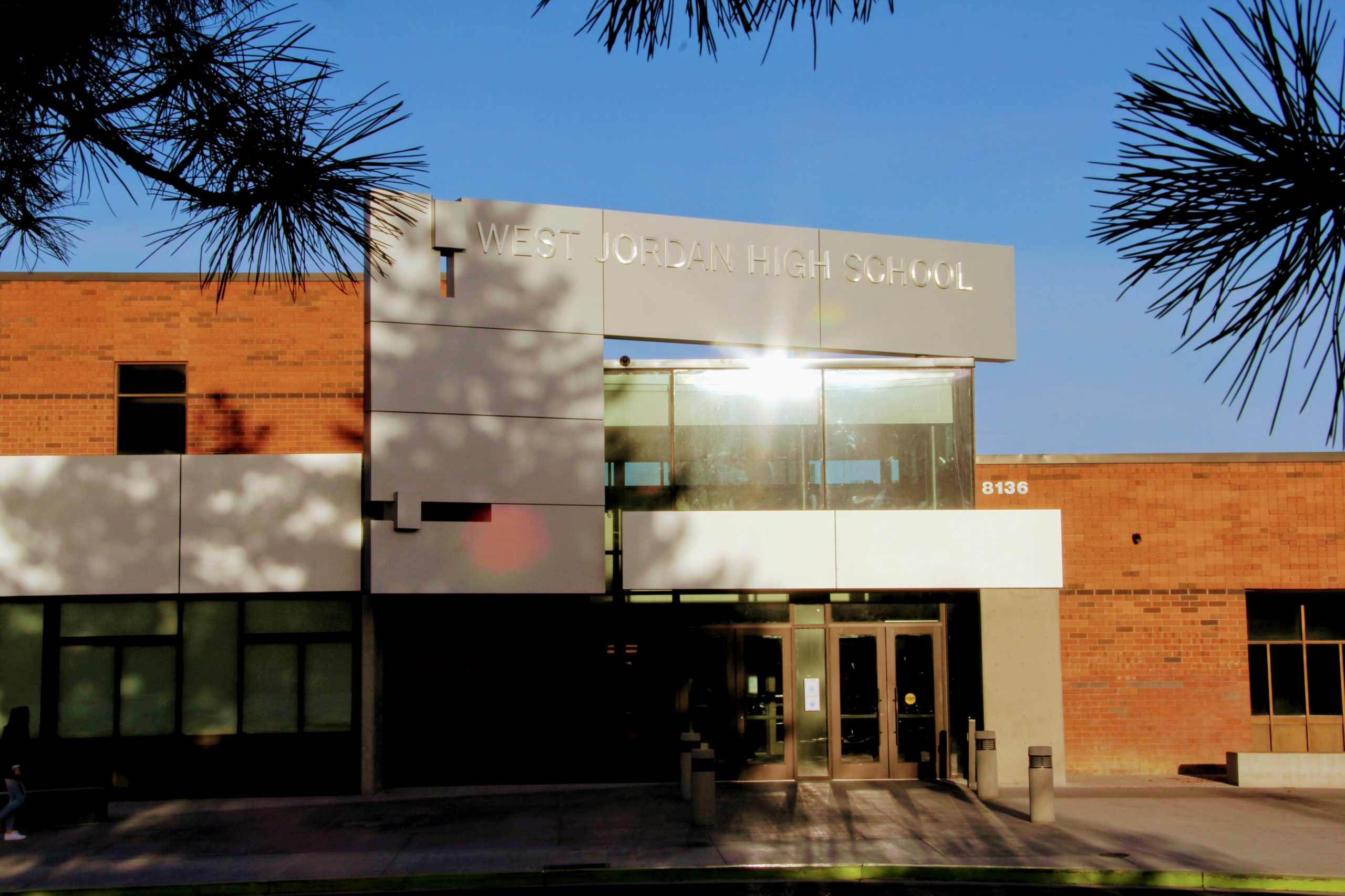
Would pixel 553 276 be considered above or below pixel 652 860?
above

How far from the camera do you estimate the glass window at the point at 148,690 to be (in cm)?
1652

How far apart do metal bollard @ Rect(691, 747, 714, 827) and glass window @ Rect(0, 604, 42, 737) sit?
9239 millimetres

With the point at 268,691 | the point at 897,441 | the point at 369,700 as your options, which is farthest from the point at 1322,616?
the point at 268,691

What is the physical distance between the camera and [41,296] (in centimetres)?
1709

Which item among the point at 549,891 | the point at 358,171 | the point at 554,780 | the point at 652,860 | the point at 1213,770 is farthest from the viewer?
the point at 1213,770

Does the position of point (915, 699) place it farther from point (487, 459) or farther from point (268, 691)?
point (268, 691)

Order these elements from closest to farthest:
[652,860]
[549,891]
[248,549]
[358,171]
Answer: [358,171] < [549,891] < [652,860] < [248,549]

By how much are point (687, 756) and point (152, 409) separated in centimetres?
924

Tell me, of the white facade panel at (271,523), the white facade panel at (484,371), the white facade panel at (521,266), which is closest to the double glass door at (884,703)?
the white facade panel at (484,371)

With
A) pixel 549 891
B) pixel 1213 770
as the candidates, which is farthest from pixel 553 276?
pixel 1213 770

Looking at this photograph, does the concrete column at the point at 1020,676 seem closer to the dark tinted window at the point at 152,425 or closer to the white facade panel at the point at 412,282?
the white facade panel at the point at 412,282

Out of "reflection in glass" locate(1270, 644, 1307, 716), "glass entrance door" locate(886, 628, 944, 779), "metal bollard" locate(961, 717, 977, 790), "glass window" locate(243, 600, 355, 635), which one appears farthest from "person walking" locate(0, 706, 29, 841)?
"reflection in glass" locate(1270, 644, 1307, 716)

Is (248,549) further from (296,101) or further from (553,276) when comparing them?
(296,101)

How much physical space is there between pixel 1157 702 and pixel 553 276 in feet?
38.4
